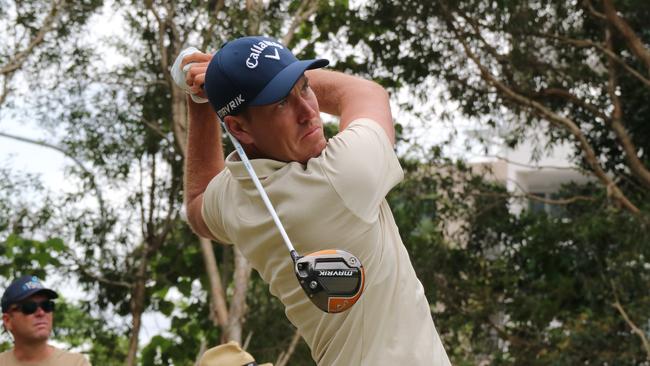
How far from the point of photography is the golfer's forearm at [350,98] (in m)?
3.00

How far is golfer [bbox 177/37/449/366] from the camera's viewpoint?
9.07 ft

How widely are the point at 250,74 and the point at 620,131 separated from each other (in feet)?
38.6

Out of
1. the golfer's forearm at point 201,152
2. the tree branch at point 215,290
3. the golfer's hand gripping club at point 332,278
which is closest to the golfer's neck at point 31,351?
the golfer's forearm at point 201,152

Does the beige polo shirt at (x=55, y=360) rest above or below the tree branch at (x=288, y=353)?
below

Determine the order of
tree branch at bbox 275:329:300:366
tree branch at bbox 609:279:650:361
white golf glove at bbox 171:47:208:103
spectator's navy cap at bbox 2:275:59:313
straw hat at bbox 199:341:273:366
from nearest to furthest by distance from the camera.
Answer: white golf glove at bbox 171:47:208:103 → straw hat at bbox 199:341:273:366 → spectator's navy cap at bbox 2:275:59:313 → tree branch at bbox 275:329:300:366 → tree branch at bbox 609:279:650:361

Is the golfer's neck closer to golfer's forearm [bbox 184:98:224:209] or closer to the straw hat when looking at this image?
the straw hat

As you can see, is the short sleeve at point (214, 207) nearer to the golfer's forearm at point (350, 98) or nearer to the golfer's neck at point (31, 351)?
the golfer's forearm at point (350, 98)

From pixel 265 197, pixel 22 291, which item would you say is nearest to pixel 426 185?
pixel 22 291

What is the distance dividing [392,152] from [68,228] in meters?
10.4

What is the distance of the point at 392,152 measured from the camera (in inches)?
114

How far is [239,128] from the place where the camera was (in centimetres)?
294

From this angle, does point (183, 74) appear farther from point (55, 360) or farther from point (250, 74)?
point (55, 360)

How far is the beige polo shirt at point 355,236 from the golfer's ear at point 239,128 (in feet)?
0.23

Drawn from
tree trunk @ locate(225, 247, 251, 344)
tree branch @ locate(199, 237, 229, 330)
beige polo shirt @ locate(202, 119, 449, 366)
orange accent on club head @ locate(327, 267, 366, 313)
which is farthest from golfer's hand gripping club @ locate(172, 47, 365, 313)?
tree branch @ locate(199, 237, 229, 330)
